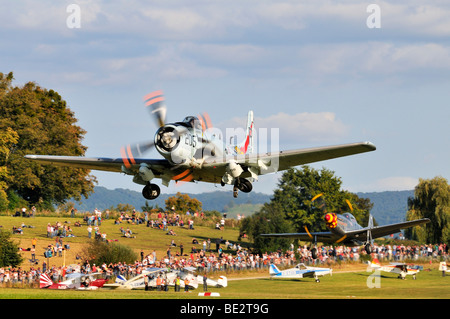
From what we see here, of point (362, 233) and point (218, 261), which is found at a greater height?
point (362, 233)

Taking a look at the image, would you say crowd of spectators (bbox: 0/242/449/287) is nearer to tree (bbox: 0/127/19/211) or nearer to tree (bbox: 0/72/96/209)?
tree (bbox: 0/127/19/211)

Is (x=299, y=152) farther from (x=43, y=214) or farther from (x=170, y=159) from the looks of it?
(x=43, y=214)

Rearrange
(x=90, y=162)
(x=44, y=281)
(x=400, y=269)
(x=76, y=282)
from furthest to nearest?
(x=400, y=269) → (x=76, y=282) → (x=44, y=281) → (x=90, y=162)

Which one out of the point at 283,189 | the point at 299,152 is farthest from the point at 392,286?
the point at 283,189

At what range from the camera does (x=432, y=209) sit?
284ft

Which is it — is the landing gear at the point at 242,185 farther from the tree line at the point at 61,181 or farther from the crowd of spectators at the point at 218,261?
the tree line at the point at 61,181

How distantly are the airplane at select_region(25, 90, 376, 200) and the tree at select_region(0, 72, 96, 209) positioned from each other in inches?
2351

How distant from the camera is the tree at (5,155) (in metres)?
85.4

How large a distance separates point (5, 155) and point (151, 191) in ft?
212

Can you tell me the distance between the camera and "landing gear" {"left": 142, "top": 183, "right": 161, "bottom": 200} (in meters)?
33.5

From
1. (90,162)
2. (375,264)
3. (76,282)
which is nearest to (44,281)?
(76,282)

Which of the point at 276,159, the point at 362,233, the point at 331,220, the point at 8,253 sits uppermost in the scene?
the point at 276,159

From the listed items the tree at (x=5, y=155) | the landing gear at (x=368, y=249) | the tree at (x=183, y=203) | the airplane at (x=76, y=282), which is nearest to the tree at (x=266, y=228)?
the landing gear at (x=368, y=249)

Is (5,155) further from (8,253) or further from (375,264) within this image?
(375,264)
